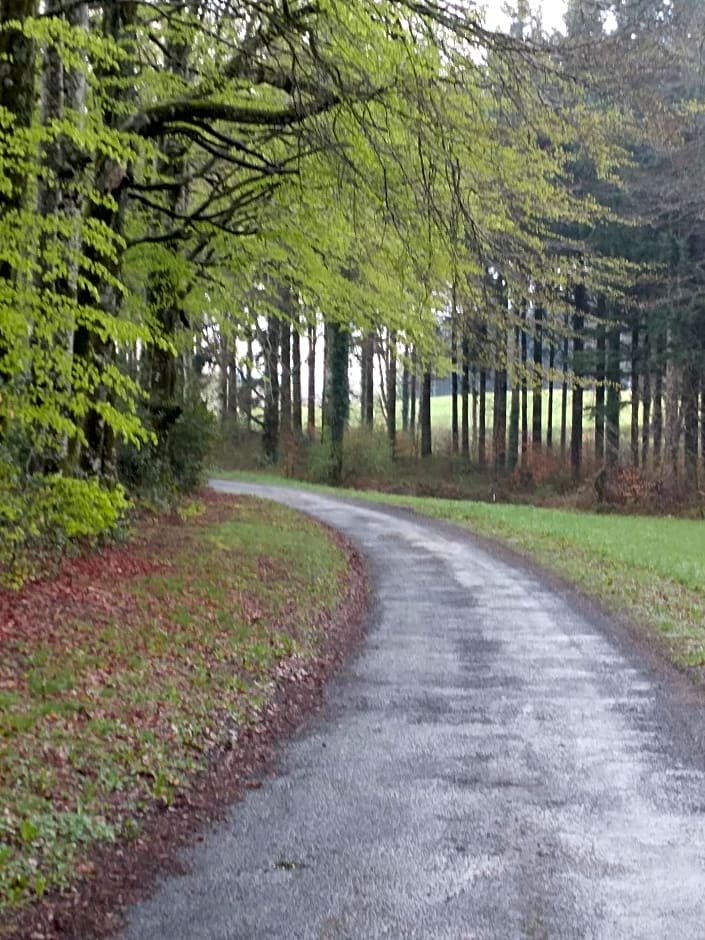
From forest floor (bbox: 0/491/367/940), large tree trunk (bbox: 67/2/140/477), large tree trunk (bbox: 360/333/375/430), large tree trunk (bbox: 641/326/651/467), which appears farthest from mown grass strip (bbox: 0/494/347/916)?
large tree trunk (bbox: 360/333/375/430)

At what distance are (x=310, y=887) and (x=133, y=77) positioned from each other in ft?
40.0

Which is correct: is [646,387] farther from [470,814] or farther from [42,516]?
[470,814]

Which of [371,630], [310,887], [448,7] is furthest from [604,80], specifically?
[310,887]

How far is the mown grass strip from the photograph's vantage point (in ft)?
16.4

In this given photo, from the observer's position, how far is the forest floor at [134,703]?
4.58 meters

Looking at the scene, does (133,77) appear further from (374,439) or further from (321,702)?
(374,439)

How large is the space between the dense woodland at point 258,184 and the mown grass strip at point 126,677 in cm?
138

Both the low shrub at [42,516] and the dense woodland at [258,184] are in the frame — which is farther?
the low shrub at [42,516]

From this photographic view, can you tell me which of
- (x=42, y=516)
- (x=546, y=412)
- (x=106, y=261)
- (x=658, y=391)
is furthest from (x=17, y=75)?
(x=546, y=412)

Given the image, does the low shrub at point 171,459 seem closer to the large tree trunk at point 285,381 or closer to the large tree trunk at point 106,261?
the large tree trunk at point 106,261

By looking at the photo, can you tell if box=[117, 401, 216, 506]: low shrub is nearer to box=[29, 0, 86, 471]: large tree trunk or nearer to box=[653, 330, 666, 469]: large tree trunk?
box=[29, 0, 86, 471]: large tree trunk

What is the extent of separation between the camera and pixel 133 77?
13.4m

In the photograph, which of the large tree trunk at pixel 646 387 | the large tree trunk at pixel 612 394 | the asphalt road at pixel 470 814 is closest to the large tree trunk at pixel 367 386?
the large tree trunk at pixel 612 394

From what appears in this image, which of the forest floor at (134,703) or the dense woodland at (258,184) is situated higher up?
the dense woodland at (258,184)
